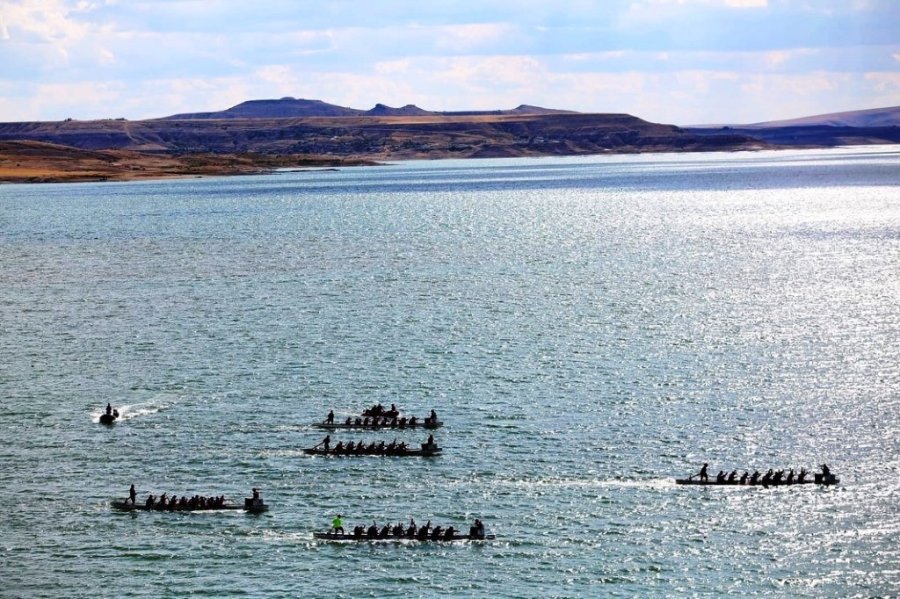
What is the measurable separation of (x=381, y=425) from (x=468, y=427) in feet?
19.0

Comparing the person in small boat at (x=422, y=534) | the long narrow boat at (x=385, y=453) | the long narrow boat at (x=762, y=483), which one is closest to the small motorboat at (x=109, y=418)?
the long narrow boat at (x=385, y=453)

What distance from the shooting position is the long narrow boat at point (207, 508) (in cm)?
6694

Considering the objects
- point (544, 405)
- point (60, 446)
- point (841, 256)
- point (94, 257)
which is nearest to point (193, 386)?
point (60, 446)

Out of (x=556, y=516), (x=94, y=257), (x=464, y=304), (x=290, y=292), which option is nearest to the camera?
(x=556, y=516)

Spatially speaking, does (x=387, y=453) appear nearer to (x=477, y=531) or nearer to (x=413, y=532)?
(x=413, y=532)

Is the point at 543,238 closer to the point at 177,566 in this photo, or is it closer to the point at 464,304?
the point at 464,304

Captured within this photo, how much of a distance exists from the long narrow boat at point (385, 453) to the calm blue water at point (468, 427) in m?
0.80

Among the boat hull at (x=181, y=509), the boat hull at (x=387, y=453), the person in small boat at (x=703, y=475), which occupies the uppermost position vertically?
the person in small boat at (x=703, y=475)

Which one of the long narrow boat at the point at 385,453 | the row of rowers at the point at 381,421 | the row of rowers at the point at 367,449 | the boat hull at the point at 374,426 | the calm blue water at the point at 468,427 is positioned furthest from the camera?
the row of rowers at the point at 381,421

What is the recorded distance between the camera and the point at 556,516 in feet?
214

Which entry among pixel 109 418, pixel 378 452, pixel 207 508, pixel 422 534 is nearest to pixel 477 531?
pixel 422 534

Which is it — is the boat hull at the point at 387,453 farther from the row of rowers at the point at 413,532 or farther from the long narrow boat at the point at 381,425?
the row of rowers at the point at 413,532

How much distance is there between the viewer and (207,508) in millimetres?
67562

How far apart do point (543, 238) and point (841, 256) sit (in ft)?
158
